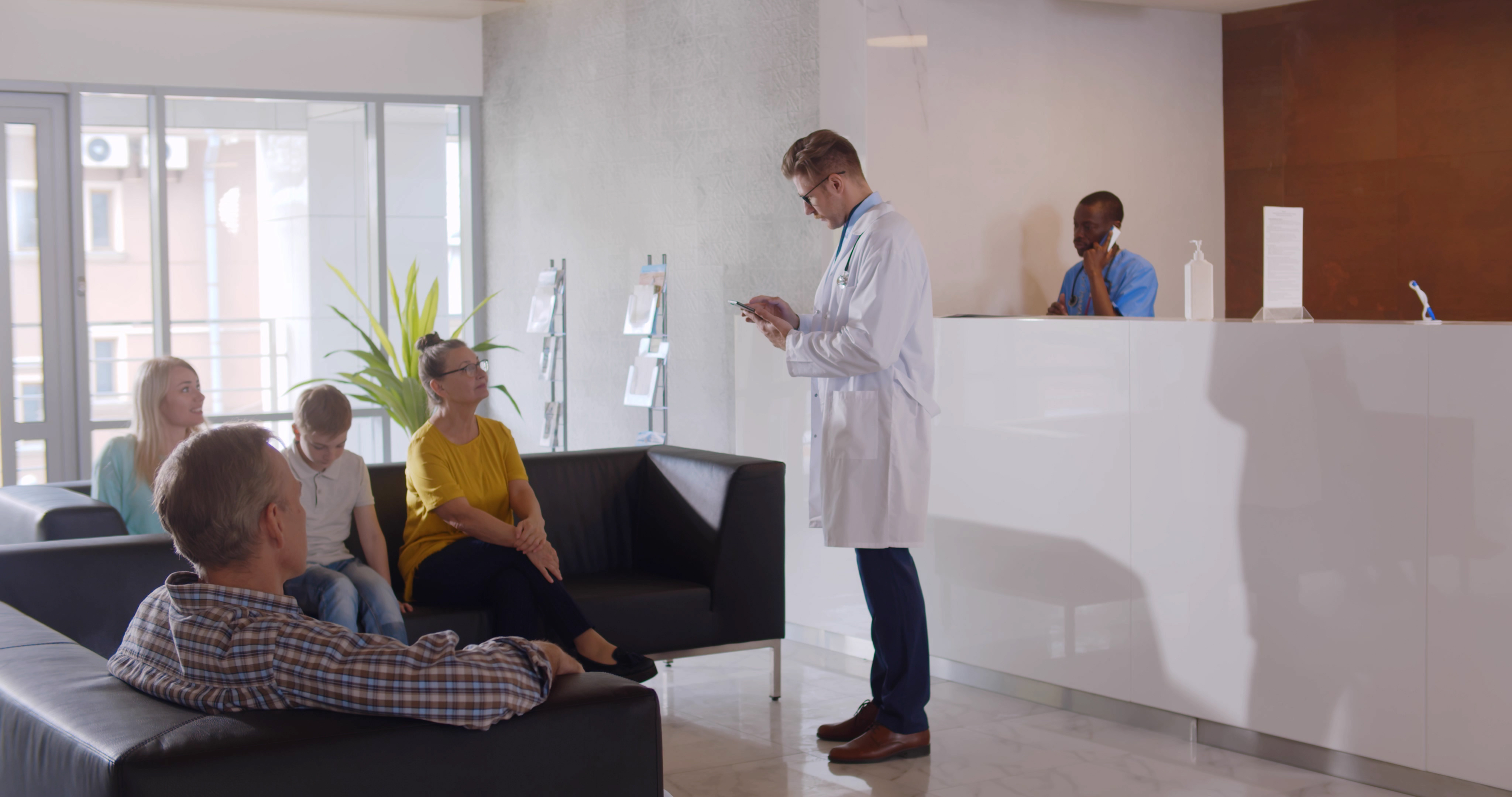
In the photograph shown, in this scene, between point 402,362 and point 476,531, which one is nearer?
point 476,531

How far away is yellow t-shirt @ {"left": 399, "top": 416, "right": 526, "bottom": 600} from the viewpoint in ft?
11.8

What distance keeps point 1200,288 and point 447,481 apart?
2.17 m

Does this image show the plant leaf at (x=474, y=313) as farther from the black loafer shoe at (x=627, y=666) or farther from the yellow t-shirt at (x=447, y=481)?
Result: the black loafer shoe at (x=627, y=666)

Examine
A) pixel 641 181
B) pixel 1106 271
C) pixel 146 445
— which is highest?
pixel 641 181

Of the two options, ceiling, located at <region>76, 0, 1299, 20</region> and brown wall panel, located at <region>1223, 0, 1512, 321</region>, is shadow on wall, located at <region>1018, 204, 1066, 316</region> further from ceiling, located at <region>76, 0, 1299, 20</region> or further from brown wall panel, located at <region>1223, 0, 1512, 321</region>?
ceiling, located at <region>76, 0, 1299, 20</region>

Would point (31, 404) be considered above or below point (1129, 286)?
below

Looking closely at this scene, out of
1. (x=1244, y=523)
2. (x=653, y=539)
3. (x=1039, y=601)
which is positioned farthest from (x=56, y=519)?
(x=1244, y=523)

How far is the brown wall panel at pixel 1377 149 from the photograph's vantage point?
192 inches

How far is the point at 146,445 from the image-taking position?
11.6ft

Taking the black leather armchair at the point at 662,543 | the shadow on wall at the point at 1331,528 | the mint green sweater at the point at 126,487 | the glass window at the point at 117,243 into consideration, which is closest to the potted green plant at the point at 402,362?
the glass window at the point at 117,243

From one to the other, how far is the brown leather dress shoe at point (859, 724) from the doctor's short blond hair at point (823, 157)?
1.41 meters

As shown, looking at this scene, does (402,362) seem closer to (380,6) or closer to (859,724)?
(380,6)

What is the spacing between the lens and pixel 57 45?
6.05 m

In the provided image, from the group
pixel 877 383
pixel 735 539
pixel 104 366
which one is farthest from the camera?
pixel 104 366
